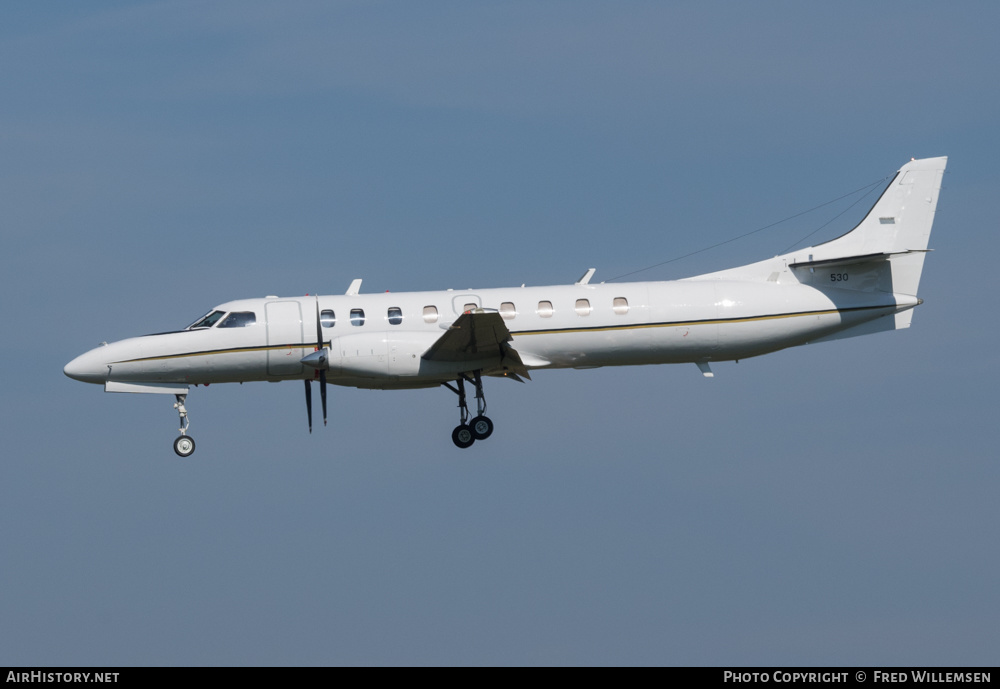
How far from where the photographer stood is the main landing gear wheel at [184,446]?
31.3 meters

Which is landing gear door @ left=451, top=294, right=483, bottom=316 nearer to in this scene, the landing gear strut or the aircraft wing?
the aircraft wing

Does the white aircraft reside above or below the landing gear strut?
above

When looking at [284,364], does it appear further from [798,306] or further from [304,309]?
[798,306]

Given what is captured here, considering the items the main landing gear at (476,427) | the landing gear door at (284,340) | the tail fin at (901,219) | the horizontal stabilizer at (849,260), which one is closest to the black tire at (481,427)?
the main landing gear at (476,427)

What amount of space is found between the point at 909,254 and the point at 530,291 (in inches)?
383

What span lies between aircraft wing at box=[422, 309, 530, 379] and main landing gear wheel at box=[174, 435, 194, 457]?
256 inches

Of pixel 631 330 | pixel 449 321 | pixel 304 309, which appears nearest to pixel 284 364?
pixel 304 309

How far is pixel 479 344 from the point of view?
29.9 meters

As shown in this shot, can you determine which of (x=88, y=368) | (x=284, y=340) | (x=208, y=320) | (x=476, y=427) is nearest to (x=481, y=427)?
(x=476, y=427)

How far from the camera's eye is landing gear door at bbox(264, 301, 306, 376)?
30875mm

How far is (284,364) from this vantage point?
3100 cm

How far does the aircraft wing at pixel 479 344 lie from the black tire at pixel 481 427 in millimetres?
1218

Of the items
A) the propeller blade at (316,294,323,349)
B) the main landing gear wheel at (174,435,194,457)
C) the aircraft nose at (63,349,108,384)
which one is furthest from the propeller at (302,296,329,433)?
the aircraft nose at (63,349,108,384)
